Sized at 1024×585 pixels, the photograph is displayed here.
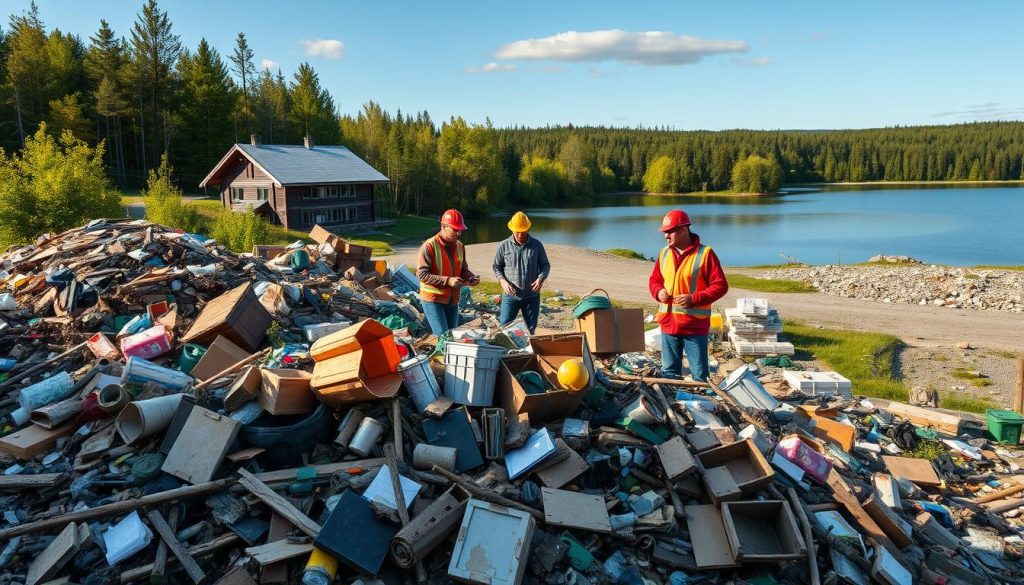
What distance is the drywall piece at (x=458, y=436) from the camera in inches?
183

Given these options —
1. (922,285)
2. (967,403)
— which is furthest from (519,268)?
(922,285)

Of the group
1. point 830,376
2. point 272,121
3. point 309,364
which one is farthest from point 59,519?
point 272,121

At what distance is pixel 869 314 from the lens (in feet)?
50.5

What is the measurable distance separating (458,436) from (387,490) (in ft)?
2.45

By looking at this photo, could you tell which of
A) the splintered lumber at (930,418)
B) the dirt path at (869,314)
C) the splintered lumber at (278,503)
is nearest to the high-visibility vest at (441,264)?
the splintered lumber at (278,503)

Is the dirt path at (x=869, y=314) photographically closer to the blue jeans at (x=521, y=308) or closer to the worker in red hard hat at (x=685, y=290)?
the worker in red hard hat at (x=685, y=290)

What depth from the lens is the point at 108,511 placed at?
409 cm

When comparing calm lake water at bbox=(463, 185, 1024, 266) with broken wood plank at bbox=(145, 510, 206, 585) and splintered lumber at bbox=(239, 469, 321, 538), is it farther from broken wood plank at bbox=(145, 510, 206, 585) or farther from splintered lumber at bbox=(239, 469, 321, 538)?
broken wood plank at bbox=(145, 510, 206, 585)

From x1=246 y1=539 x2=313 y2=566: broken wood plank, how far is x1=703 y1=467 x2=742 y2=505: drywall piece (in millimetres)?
2754

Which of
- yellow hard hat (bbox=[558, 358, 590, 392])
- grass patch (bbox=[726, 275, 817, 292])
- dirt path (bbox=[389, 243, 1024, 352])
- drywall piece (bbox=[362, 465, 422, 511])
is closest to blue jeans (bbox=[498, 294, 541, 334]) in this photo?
yellow hard hat (bbox=[558, 358, 590, 392])

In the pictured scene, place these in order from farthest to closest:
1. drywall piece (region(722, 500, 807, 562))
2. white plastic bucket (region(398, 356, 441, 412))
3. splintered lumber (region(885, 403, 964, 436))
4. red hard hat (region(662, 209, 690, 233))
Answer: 1. splintered lumber (region(885, 403, 964, 436))
2. red hard hat (region(662, 209, 690, 233))
3. white plastic bucket (region(398, 356, 441, 412))
4. drywall piece (region(722, 500, 807, 562))

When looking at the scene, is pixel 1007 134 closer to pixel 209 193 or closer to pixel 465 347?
pixel 209 193

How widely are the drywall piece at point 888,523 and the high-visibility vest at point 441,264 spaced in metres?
4.44

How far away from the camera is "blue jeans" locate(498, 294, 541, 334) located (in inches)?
300
